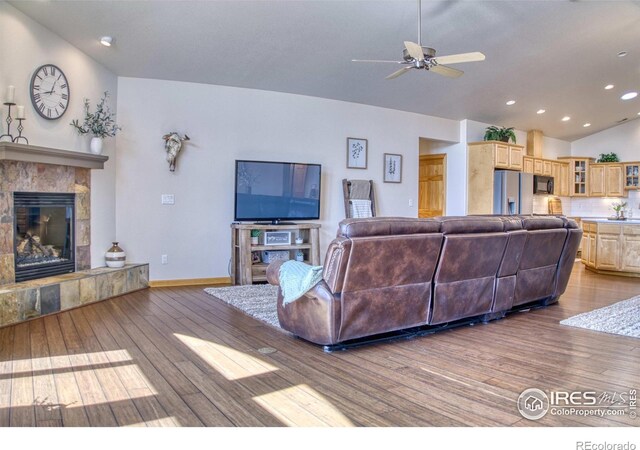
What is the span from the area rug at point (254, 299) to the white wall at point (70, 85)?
1526 millimetres

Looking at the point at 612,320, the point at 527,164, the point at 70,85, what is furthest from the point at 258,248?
the point at 527,164

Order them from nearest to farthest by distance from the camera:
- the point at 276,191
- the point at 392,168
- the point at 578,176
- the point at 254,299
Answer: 1. the point at 254,299
2. the point at 276,191
3. the point at 392,168
4. the point at 578,176

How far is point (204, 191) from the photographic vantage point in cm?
616

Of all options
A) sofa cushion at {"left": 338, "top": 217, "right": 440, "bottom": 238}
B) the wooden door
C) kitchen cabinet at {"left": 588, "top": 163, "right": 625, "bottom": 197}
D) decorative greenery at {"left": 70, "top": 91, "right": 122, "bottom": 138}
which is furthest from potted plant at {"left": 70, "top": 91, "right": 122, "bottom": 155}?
kitchen cabinet at {"left": 588, "top": 163, "right": 625, "bottom": 197}

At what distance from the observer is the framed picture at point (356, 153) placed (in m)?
7.32

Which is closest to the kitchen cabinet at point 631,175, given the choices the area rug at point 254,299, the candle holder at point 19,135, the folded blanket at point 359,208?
the folded blanket at point 359,208

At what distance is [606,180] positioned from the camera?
34.1ft

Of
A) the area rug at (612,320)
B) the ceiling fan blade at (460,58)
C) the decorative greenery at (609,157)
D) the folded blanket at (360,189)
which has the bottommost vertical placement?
the area rug at (612,320)

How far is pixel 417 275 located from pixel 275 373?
1294 millimetres

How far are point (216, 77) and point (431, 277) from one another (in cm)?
402

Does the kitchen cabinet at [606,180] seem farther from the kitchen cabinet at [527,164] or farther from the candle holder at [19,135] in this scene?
the candle holder at [19,135]

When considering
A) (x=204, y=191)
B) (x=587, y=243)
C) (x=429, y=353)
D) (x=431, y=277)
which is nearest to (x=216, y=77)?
(x=204, y=191)

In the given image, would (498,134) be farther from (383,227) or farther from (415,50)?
(383,227)

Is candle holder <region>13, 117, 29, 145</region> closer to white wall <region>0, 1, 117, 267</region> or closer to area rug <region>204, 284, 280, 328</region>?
white wall <region>0, 1, 117, 267</region>
